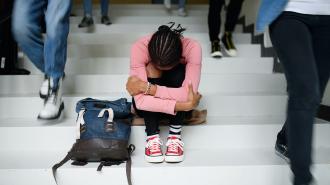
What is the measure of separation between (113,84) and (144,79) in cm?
62

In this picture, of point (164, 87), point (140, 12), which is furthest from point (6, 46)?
point (140, 12)

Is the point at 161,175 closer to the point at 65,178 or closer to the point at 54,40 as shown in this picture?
the point at 65,178

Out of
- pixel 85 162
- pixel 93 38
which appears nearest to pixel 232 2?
pixel 93 38

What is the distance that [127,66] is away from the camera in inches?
96.7

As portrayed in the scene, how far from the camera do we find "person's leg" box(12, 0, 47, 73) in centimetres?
176

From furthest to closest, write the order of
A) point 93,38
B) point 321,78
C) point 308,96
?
point 93,38
point 321,78
point 308,96

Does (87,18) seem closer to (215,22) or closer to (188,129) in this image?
(215,22)

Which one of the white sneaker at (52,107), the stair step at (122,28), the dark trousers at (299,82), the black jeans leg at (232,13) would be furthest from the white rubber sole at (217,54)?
the dark trousers at (299,82)

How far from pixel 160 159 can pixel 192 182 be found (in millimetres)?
165

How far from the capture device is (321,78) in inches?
54.3

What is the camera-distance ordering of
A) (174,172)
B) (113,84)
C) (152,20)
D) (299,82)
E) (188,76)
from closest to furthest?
(299,82) < (174,172) < (188,76) < (113,84) < (152,20)

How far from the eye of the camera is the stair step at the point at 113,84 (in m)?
2.21

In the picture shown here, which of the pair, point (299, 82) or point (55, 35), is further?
point (55, 35)

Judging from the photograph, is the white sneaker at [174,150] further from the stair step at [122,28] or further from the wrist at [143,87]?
the stair step at [122,28]
